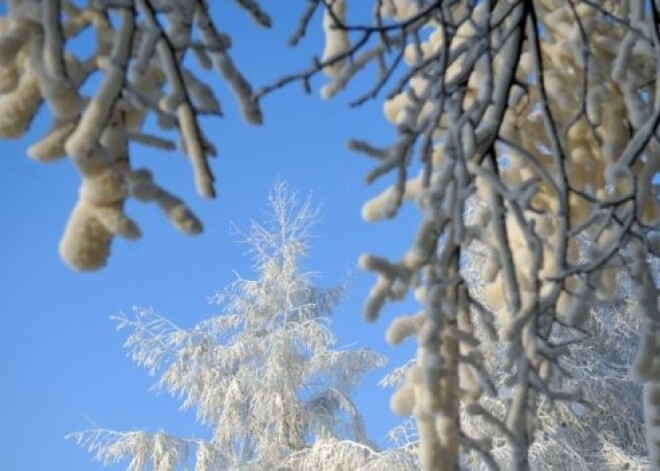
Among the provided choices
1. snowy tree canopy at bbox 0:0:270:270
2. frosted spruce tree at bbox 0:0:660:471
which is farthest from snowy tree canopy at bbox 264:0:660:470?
snowy tree canopy at bbox 0:0:270:270

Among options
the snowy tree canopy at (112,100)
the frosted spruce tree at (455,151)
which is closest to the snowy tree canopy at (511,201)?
the frosted spruce tree at (455,151)

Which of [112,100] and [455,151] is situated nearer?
[112,100]

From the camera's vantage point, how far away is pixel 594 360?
1136 centimetres

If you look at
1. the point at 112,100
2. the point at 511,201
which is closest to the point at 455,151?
the point at 511,201

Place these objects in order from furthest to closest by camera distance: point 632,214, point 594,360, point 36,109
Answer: point 594,360 < point 632,214 < point 36,109

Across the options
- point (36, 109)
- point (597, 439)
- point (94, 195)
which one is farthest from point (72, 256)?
point (597, 439)

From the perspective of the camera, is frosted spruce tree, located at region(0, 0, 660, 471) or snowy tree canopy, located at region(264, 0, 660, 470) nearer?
frosted spruce tree, located at region(0, 0, 660, 471)

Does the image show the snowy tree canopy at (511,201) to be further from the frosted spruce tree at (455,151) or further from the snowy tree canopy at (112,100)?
the snowy tree canopy at (112,100)

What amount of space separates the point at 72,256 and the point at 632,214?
2.97 ft

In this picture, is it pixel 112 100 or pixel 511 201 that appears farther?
pixel 511 201

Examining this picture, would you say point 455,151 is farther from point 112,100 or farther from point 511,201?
point 112,100

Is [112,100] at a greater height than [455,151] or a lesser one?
lesser

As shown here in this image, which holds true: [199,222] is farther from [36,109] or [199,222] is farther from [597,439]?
[597,439]

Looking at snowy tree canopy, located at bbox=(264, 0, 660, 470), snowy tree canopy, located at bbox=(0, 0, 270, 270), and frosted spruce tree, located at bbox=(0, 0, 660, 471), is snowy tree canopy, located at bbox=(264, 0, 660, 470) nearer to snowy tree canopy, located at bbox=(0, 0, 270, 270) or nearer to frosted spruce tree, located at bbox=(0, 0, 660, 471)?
frosted spruce tree, located at bbox=(0, 0, 660, 471)
